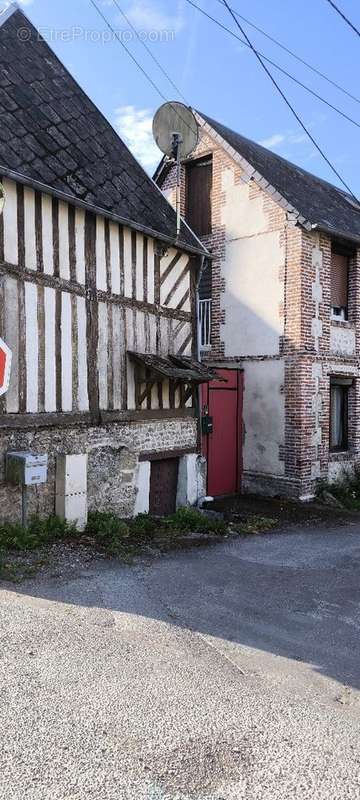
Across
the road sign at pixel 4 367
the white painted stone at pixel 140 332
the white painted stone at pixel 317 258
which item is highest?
the white painted stone at pixel 317 258

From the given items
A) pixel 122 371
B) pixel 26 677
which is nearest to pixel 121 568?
pixel 26 677

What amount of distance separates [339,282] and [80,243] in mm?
5857

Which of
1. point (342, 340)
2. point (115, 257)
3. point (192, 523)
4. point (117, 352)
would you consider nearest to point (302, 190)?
point (342, 340)

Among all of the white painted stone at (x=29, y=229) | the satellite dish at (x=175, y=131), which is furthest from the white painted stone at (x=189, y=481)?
the satellite dish at (x=175, y=131)

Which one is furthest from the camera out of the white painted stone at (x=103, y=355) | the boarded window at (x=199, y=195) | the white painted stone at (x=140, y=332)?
the boarded window at (x=199, y=195)

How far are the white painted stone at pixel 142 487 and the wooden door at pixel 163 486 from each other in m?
0.34

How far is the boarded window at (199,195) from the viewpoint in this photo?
38.4 ft

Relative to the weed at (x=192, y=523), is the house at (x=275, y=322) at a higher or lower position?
Result: higher

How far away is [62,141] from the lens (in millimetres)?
7594

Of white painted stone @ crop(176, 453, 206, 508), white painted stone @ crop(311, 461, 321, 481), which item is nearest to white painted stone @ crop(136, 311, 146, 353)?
white painted stone @ crop(176, 453, 206, 508)

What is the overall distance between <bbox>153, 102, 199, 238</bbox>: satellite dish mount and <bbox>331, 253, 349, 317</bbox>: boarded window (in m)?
4.01

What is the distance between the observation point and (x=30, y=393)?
6.54 m

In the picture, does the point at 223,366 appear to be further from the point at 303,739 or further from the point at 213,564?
the point at 303,739

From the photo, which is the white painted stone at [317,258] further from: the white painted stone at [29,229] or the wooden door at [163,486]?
the white painted stone at [29,229]
